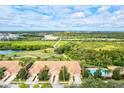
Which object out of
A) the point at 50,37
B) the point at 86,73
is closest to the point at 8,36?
the point at 50,37

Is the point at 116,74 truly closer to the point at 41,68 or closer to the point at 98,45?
the point at 98,45

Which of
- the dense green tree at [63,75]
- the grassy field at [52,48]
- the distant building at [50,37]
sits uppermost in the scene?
the distant building at [50,37]

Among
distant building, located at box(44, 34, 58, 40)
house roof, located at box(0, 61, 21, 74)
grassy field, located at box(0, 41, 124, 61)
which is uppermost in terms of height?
distant building, located at box(44, 34, 58, 40)

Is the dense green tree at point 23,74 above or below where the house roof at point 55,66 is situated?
below

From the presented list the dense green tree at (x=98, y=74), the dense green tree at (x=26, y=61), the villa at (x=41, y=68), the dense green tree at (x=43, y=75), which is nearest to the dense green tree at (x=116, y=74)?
the dense green tree at (x=98, y=74)

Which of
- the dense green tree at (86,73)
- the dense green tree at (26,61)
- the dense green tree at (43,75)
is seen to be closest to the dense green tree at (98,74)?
the dense green tree at (86,73)

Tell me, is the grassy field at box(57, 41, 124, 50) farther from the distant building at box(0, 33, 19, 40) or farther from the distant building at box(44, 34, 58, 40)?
the distant building at box(0, 33, 19, 40)

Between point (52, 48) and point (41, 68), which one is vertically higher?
point (52, 48)

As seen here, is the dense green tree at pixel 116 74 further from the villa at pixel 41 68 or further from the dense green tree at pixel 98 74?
the villa at pixel 41 68

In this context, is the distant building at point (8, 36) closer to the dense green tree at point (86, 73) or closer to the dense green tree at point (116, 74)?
the dense green tree at point (86, 73)

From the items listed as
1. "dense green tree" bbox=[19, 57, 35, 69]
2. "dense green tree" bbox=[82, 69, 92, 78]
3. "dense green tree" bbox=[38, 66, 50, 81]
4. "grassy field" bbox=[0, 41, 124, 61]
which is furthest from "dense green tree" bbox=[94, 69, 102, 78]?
"dense green tree" bbox=[19, 57, 35, 69]

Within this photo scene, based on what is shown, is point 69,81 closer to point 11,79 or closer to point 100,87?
point 100,87
